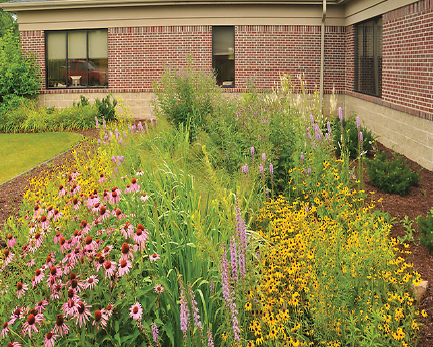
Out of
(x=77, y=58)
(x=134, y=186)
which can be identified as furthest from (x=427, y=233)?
(x=77, y=58)

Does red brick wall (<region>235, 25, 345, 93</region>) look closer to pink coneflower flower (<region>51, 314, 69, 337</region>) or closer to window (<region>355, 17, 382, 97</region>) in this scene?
window (<region>355, 17, 382, 97</region>)

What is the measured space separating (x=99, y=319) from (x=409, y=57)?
420 inches

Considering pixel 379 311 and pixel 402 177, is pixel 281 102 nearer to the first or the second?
pixel 402 177

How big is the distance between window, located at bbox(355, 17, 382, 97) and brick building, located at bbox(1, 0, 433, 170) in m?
0.11

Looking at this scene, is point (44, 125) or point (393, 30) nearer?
point (393, 30)

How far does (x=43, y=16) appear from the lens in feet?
62.4

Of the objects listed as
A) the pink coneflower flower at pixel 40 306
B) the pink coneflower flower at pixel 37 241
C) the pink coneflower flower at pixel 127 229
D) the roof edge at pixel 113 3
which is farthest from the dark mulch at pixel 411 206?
the roof edge at pixel 113 3

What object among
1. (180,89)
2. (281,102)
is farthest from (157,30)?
(281,102)

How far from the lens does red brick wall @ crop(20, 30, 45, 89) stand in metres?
19.2

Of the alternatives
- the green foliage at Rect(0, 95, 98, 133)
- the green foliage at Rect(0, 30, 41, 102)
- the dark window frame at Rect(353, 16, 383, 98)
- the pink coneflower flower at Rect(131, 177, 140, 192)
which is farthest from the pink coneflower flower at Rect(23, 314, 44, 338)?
the green foliage at Rect(0, 30, 41, 102)

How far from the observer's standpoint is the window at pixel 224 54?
727 inches

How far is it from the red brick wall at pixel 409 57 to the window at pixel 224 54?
6.35m

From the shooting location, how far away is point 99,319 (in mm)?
2920

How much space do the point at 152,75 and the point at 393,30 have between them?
8888 millimetres
